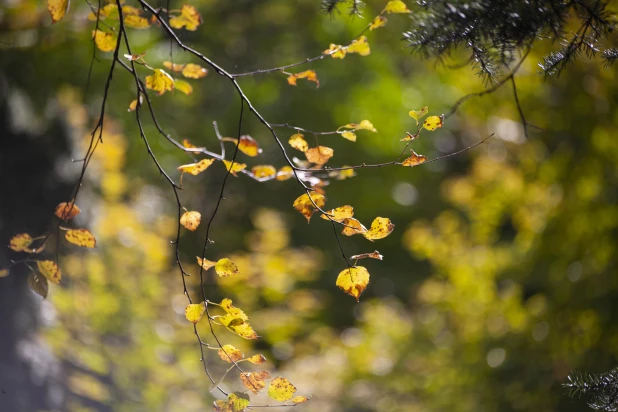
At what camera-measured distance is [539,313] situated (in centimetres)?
178

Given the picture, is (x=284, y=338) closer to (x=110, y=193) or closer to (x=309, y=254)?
(x=309, y=254)

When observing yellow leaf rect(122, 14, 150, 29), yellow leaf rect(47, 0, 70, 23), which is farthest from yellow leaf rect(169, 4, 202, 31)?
yellow leaf rect(47, 0, 70, 23)

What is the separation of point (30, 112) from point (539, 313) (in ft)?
5.84

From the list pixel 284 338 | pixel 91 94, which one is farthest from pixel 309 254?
pixel 91 94

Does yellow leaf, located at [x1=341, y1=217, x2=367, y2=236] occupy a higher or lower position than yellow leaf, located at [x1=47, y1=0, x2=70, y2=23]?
lower

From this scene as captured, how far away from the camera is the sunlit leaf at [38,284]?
74cm

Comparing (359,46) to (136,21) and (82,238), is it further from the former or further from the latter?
(82,238)

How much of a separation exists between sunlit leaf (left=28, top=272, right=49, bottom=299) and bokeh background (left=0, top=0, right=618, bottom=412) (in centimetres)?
67

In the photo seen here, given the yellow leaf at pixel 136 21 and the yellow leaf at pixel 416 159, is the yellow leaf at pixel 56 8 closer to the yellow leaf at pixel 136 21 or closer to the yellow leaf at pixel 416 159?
the yellow leaf at pixel 136 21

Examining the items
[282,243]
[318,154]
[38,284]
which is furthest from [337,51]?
[282,243]

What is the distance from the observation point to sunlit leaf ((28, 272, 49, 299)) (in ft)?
2.42

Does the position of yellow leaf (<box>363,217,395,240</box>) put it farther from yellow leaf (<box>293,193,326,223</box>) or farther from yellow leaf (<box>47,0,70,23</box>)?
yellow leaf (<box>47,0,70,23</box>)

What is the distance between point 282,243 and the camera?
112 inches

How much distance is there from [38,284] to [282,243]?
2.11 m
